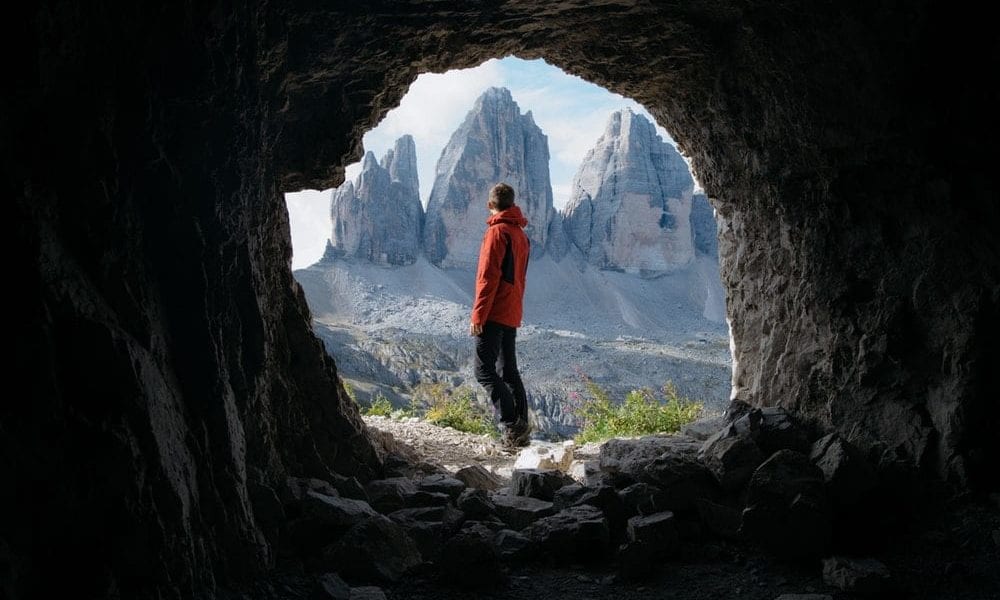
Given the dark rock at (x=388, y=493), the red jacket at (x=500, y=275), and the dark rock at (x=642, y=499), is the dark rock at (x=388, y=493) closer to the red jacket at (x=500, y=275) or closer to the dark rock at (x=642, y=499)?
the dark rock at (x=642, y=499)

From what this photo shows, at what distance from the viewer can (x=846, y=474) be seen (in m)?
3.66

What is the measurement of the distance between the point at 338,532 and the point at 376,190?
63542 mm

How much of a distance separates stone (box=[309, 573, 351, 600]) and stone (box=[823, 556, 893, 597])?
220cm

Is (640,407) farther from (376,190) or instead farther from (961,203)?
(376,190)

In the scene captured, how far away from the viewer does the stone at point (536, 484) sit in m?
4.50

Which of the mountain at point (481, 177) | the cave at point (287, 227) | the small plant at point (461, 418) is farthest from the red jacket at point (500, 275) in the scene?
the mountain at point (481, 177)

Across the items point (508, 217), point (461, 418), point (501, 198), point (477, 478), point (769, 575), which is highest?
point (501, 198)

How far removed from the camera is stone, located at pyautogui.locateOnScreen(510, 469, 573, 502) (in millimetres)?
4496

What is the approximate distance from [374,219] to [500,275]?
59853 millimetres

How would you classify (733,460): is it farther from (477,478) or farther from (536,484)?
(477,478)

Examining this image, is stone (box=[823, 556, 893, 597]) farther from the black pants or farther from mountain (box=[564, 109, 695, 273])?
mountain (box=[564, 109, 695, 273])

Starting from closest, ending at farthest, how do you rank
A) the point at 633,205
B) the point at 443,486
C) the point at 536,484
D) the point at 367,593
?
the point at 367,593, the point at 443,486, the point at 536,484, the point at 633,205

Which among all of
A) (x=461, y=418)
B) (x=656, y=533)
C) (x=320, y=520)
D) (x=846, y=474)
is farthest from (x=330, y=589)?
(x=461, y=418)

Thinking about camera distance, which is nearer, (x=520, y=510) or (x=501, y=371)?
(x=520, y=510)
